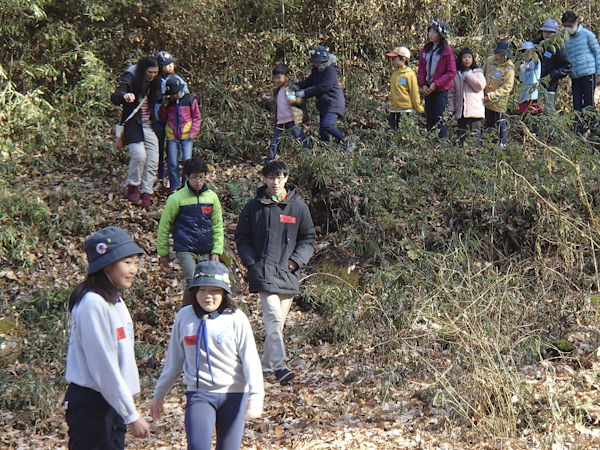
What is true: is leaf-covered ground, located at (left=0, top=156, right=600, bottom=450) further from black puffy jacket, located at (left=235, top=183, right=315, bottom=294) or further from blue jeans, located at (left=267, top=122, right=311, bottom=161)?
blue jeans, located at (left=267, top=122, right=311, bottom=161)

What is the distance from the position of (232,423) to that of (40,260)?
229 inches

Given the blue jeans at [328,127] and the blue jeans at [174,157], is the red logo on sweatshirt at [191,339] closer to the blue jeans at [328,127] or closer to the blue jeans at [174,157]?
the blue jeans at [174,157]

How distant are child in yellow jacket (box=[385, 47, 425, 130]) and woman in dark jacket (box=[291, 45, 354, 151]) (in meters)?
0.93

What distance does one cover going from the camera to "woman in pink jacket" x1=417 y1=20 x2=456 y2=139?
10.0 m

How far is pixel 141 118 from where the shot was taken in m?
9.12

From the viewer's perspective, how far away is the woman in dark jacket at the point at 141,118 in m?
8.91

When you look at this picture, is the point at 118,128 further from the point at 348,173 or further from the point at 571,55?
the point at 571,55

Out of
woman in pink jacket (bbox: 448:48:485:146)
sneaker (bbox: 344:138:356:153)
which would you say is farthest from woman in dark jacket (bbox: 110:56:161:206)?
woman in pink jacket (bbox: 448:48:485:146)

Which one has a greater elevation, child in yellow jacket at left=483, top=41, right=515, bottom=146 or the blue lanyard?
child in yellow jacket at left=483, top=41, right=515, bottom=146

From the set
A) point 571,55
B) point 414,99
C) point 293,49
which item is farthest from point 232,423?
point 293,49

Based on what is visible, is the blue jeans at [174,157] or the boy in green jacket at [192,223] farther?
the blue jeans at [174,157]

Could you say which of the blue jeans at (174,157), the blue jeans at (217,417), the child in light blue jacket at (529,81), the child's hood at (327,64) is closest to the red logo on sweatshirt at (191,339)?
the blue jeans at (217,417)

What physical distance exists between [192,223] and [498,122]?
228 inches

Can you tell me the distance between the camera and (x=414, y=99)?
1043cm
